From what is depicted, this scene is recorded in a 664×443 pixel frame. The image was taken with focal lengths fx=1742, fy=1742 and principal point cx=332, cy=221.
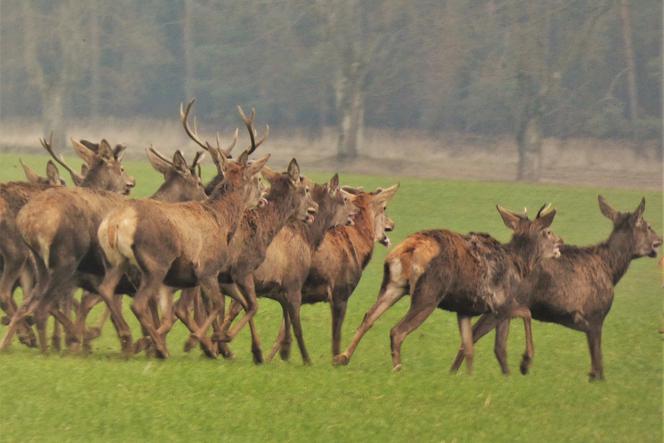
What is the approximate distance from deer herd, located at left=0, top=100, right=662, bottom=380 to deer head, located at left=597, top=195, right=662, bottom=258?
0.45ft

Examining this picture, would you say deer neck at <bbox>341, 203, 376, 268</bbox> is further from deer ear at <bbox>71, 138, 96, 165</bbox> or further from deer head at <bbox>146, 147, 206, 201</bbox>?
deer ear at <bbox>71, 138, 96, 165</bbox>

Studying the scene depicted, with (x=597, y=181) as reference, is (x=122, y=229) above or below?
above

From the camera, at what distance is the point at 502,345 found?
679 inches

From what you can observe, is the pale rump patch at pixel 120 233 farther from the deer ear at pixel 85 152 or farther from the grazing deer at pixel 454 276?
the deer ear at pixel 85 152

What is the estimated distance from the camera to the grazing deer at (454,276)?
16297 millimetres

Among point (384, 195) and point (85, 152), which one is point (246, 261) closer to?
point (85, 152)

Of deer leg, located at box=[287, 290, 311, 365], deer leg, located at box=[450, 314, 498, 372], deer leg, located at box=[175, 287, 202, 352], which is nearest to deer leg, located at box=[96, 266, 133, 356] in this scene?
deer leg, located at box=[175, 287, 202, 352]

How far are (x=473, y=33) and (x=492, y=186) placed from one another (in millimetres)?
14040

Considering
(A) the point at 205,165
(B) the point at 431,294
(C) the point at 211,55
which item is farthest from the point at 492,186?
(B) the point at 431,294

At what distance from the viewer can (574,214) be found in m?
37.8

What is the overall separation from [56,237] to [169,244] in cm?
111

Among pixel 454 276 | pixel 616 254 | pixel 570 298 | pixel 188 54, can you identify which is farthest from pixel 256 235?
pixel 188 54

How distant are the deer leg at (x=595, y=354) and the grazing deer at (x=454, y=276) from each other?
0.96m

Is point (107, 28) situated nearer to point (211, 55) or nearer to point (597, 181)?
point (211, 55)
